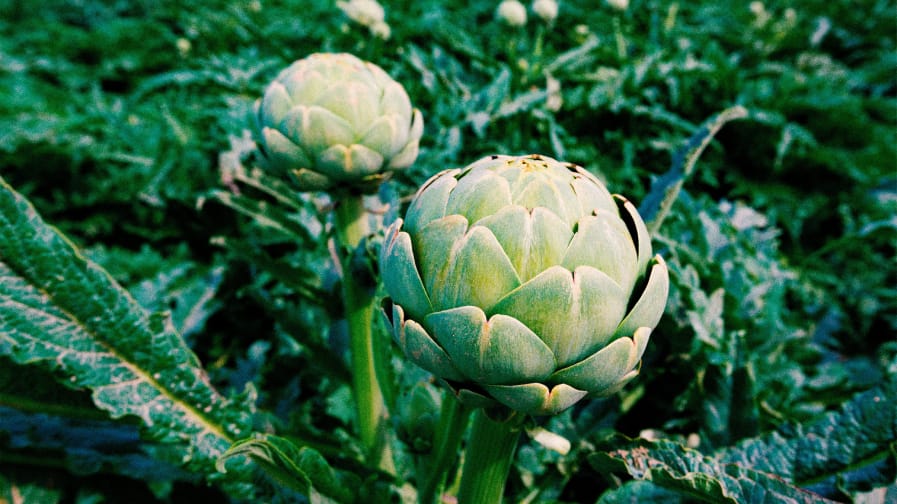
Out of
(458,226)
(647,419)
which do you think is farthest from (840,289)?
(458,226)

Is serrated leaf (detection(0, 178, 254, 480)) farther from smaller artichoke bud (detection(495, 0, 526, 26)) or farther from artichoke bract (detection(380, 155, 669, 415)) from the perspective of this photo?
smaller artichoke bud (detection(495, 0, 526, 26))

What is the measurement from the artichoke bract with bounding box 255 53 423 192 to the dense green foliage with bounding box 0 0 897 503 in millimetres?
66

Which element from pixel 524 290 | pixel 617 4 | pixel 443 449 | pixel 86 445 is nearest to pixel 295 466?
pixel 443 449

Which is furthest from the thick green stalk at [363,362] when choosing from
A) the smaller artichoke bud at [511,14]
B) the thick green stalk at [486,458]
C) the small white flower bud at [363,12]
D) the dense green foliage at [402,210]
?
the smaller artichoke bud at [511,14]

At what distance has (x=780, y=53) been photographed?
6.89ft

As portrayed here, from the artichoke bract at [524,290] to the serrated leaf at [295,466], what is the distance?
0.15 m

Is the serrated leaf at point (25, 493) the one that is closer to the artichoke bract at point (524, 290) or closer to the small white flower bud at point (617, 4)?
the artichoke bract at point (524, 290)

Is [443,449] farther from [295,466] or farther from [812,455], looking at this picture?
[812,455]

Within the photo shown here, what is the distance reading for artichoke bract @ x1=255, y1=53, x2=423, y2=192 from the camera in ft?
2.10

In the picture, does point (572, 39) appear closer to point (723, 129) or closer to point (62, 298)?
point (723, 129)

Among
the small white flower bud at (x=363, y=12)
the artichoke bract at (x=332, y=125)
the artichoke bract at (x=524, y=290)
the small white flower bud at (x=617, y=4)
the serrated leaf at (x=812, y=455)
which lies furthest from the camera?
the small white flower bud at (x=617, y=4)

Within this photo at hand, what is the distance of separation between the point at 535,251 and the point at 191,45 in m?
2.11

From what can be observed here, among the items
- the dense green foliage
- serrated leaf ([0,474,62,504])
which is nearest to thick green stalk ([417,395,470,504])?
the dense green foliage

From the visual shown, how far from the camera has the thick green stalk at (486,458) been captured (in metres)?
0.51
